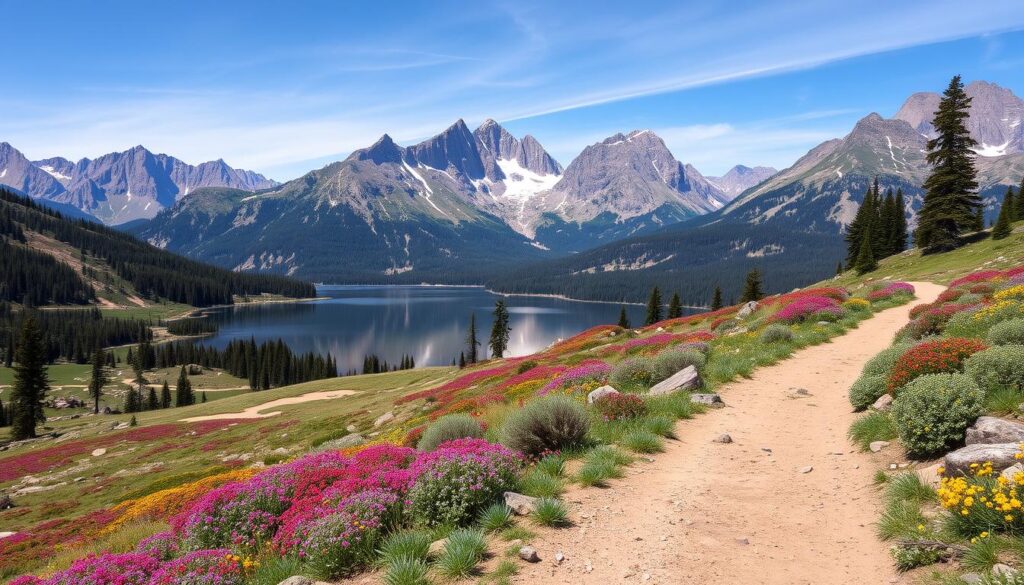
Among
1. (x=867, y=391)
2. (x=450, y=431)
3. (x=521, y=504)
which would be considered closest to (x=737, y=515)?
(x=521, y=504)

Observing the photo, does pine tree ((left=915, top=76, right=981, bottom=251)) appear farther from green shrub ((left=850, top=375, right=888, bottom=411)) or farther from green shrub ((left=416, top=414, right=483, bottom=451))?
green shrub ((left=416, top=414, right=483, bottom=451))

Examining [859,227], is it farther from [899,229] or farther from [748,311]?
[748,311]

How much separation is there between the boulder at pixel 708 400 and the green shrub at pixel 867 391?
11.6 ft

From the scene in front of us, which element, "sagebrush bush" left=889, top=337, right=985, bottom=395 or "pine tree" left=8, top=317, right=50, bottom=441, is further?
"pine tree" left=8, top=317, right=50, bottom=441

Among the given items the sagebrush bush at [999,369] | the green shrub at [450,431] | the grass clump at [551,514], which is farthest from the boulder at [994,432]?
the green shrub at [450,431]

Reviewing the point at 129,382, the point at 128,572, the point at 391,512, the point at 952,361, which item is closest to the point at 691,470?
the point at 391,512

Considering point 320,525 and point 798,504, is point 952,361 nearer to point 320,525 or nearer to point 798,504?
point 798,504

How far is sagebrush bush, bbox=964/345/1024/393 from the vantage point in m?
9.66

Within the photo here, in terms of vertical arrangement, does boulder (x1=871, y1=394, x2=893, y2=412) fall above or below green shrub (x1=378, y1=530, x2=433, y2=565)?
above

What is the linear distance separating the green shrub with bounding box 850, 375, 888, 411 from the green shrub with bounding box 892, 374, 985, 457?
12.7ft

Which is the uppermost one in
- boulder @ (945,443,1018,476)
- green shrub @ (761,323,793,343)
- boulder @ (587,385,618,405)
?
boulder @ (945,443,1018,476)

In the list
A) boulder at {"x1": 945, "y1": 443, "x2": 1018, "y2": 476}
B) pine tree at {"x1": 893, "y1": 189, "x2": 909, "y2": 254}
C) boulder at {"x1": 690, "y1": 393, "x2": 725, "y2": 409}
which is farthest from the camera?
pine tree at {"x1": 893, "y1": 189, "x2": 909, "y2": 254}

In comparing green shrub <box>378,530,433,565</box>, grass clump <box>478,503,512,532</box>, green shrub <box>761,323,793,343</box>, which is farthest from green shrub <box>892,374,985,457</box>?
green shrub <box>761,323,793,343</box>

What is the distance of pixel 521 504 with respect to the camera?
8453 mm
